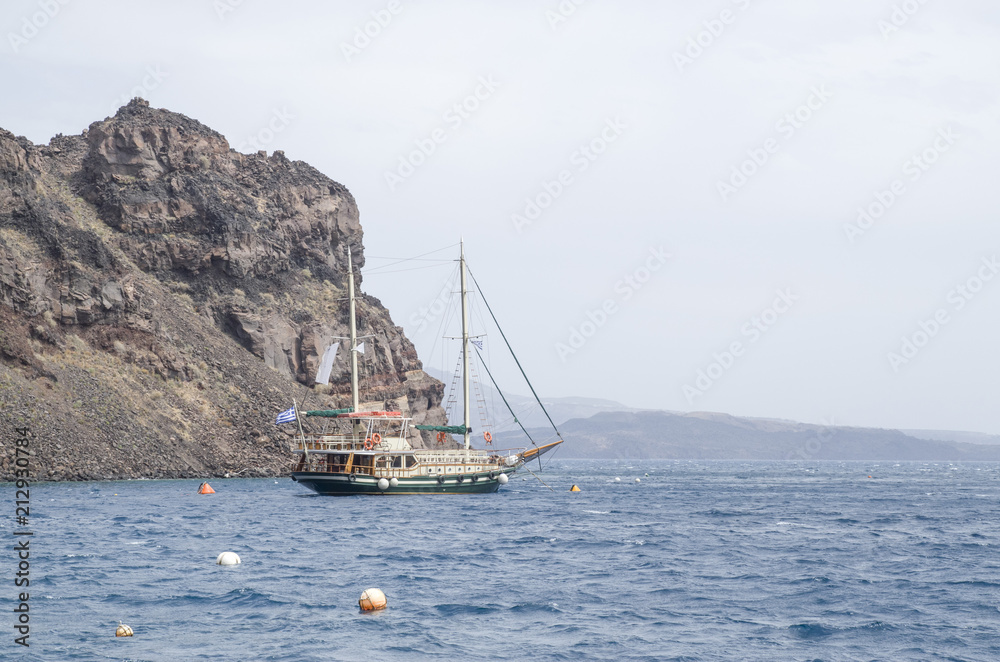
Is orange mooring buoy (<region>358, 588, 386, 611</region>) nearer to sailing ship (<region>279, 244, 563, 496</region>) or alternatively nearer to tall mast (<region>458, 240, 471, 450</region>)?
sailing ship (<region>279, 244, 563, 496</region>)

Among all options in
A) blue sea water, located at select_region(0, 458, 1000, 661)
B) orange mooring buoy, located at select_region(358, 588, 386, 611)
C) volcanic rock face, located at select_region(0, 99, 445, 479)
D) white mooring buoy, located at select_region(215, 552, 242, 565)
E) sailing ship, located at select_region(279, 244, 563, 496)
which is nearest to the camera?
blue sea water, located at select_region(0, 458, 1000, 661)

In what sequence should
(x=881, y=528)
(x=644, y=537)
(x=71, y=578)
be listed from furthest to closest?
(x=881, y=528)
(x=644, y=537)
(x=71, y=578)

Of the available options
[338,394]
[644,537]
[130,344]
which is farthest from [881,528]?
[338,394]

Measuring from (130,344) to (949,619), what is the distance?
97360 mm

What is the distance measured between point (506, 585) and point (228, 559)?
11.4m

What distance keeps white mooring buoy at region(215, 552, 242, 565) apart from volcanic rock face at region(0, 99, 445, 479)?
2186 inches

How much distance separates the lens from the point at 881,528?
57.1 meters

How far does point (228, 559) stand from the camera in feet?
129

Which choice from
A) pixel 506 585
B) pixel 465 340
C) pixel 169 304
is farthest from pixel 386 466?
pixel 169 304

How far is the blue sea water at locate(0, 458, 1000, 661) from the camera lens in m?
26.1

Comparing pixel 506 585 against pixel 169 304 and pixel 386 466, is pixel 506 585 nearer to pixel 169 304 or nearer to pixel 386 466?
pixel 386 466

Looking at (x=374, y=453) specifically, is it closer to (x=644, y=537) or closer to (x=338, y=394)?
(x=644, y=537)

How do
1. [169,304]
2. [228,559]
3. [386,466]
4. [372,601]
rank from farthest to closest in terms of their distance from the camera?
[169,304] < [386,466] < [228,559] < [372,601]

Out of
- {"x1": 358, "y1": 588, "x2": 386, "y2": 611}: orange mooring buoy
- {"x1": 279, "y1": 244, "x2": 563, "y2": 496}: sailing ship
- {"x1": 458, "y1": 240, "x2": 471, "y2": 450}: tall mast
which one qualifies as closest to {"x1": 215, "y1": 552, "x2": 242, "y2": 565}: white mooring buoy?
{"x1": 358, "y1": 588, "x2": 386, "y2": 611}: orange mooring buoy
